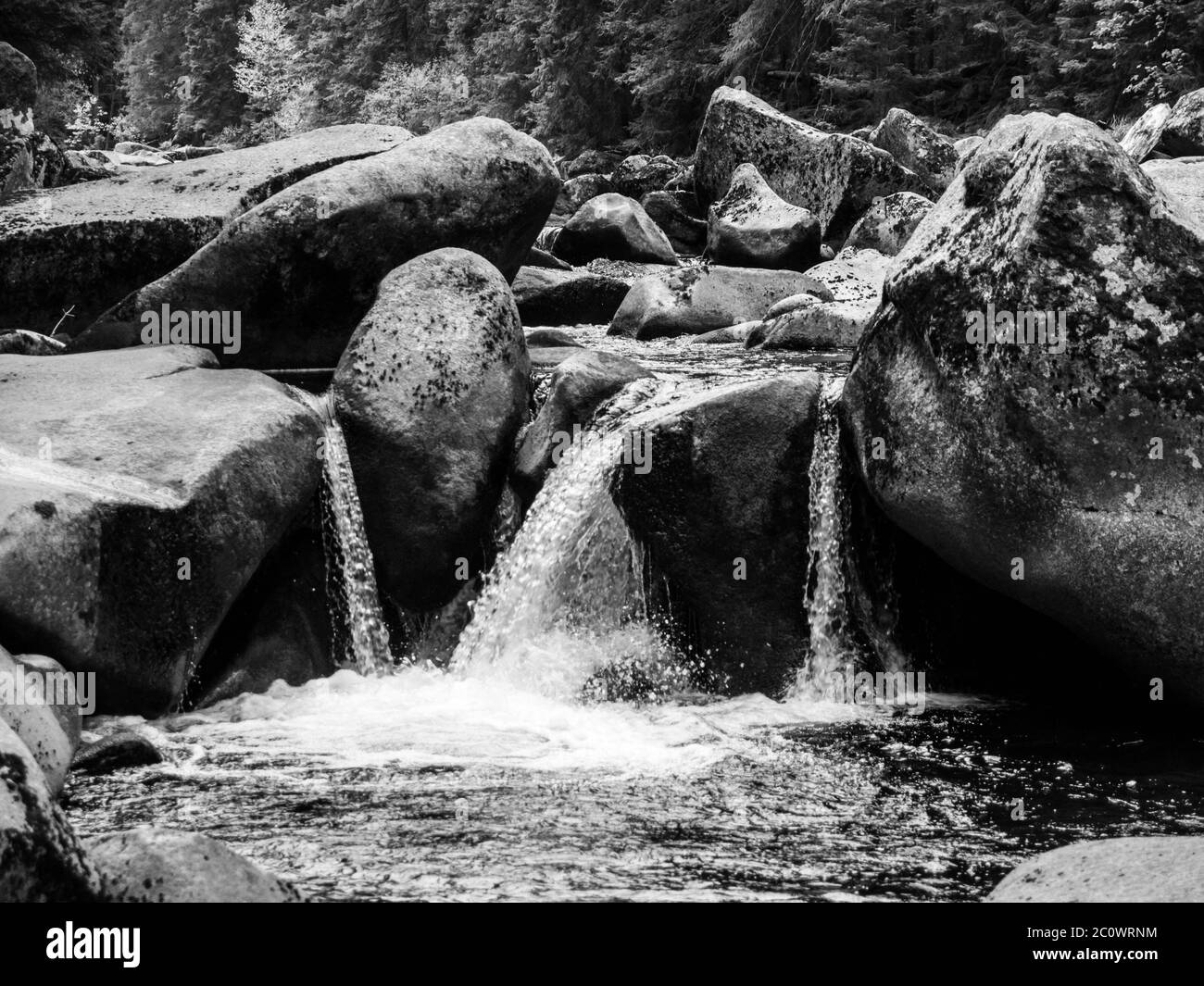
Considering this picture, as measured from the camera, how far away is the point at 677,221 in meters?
23.8

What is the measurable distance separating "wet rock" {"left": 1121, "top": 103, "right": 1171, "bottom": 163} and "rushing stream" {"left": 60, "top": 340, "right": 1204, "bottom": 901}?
1123 centimetres

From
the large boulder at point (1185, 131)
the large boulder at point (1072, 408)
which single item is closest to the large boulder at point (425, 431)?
the large boulder at point (1072, 408)

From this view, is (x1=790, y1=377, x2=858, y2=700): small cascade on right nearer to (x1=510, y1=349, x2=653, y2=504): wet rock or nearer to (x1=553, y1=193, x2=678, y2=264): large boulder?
(x1=510, y1=349, x2=653, y2=504): wet rock

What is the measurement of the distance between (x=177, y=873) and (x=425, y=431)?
528 centimetres

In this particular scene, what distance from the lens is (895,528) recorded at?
8000 millimetres

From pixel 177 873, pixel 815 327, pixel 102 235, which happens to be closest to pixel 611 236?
pixel 815 327

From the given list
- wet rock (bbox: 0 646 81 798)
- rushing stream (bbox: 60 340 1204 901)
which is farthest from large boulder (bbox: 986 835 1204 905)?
wet rock (bbox: 0 646 81 798)

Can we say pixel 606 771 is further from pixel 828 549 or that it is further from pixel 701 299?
pixel 701 299

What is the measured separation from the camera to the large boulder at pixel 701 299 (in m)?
14.1

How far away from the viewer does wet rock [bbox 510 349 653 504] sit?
8898 millimetres

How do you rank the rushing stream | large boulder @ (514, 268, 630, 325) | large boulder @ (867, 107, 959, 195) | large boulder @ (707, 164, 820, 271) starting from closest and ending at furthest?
1. the rushing stream
2. large boulder @ (514, 268, 630, 325)
3. large boulder @ (707, 164, 820, 271)
4. large boulder @ (867, 107, 959, 195)

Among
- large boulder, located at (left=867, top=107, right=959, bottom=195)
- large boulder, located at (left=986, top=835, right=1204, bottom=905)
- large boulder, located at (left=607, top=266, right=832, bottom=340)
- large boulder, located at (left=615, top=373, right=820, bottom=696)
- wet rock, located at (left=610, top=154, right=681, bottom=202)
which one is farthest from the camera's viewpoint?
wet rock, located at (left=610, top=154, right=681, bottom=202)

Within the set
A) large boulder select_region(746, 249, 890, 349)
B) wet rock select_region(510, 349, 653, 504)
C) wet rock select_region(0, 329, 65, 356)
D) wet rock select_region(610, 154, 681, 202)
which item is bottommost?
wet rock select_region(510, 349, 653, 504)

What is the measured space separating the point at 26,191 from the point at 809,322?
737 centimetres
